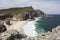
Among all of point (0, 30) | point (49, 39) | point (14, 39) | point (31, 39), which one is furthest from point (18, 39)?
point (0, 30)

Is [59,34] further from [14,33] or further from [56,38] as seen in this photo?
[14,33]

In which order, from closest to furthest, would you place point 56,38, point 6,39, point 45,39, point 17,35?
point 56,38, point 45,39, point 6,39, point 17,35

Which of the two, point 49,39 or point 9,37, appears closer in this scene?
point 49,39

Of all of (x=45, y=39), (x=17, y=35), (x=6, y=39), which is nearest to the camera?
(x=45, y=39)

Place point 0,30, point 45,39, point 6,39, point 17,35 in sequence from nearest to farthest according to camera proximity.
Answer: point 45,39
point 6,39
point 17,35
point 0,30

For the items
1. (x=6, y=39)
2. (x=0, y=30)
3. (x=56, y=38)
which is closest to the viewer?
(x=56, y=38)

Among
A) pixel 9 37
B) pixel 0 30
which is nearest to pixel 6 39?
pixel 9 37

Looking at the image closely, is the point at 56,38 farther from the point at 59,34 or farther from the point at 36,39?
the point at 36,39

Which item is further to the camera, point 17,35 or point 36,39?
point 17,35
